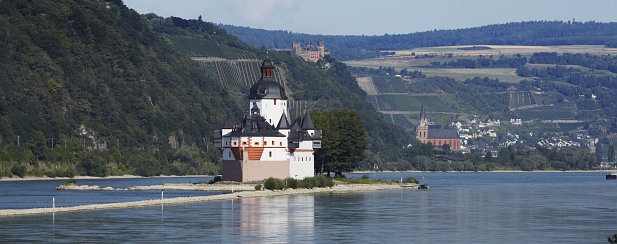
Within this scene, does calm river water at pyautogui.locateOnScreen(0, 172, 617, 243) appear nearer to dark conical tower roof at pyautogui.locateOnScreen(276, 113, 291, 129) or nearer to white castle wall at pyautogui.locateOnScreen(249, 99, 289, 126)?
dark conical tower roof at pyautogui.locateOnScreen(276, 113, 291, 129)

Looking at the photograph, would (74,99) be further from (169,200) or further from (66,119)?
(169,200)

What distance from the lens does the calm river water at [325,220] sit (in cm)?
7075

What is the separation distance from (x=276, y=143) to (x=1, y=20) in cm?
8674

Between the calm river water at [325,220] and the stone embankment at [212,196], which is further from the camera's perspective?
the stone embankment at [212,196]

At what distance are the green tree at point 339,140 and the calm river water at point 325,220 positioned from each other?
1655 cm

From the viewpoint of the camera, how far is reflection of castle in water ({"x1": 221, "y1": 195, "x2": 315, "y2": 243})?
7281 cm

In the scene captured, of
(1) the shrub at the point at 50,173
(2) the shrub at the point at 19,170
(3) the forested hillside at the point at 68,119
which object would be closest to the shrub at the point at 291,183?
(2) the shrub at the point at 19,170

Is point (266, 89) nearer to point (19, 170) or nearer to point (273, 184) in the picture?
point (273, 184)

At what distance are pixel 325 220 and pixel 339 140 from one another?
1956 inches

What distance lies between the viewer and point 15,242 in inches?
2591

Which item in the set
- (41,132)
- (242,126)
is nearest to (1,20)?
(41,132)

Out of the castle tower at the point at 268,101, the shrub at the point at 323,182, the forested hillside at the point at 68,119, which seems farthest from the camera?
the forested hillside at the point at 68,119

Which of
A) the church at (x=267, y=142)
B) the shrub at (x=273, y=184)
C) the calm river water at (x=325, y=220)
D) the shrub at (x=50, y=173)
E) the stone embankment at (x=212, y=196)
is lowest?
the calm river water at (x=325, y=220)

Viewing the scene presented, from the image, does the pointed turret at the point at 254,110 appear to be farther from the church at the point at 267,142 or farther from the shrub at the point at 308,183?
the shrub at the point at 308,183
